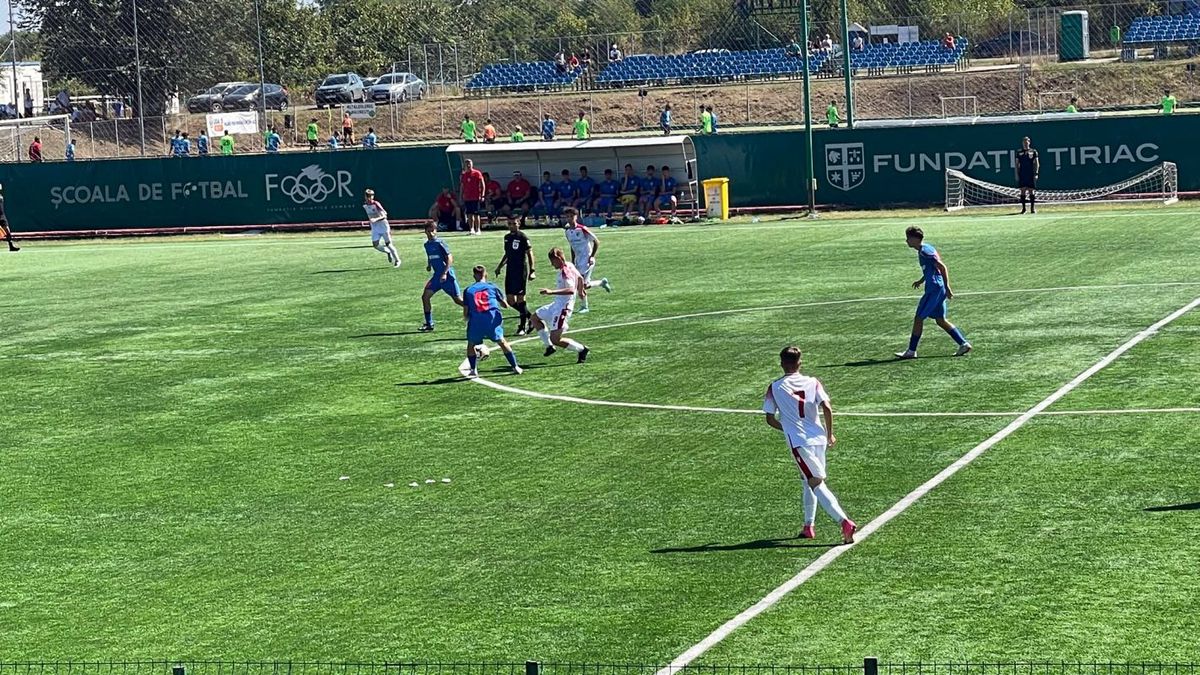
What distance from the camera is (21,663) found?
12.7m

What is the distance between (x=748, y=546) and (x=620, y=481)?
318 cm

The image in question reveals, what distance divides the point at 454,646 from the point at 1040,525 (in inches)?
223

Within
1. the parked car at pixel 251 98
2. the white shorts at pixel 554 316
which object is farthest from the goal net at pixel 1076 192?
the parked car at pixel 251 98

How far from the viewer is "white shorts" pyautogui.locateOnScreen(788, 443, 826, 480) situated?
14688 mm

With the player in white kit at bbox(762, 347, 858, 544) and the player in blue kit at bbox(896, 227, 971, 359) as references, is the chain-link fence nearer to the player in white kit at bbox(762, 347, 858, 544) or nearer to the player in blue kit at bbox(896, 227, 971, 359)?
the player in blue kit at bbox(896, 227, 971, 359)

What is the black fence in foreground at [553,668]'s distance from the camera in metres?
11.3

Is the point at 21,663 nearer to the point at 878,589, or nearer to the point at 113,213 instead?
the point at 878,589

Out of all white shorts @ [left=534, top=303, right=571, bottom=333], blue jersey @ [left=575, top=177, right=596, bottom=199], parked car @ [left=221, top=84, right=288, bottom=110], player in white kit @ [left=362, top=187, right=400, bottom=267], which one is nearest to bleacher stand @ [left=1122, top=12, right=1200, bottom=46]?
blue jersey @ [left=575, top=177, right=596, bottom=199]

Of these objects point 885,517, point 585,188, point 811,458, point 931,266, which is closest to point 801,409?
point 811,458

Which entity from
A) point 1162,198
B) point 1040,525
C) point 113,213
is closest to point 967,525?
point 1040,525

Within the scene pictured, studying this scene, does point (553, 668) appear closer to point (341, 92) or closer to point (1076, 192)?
point (1076, 192)

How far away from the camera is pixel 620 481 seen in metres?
18.1

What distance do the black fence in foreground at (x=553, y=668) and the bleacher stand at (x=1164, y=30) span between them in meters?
67.6

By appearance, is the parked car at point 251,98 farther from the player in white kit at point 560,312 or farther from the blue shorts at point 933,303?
the blue shorts at point 933,303
